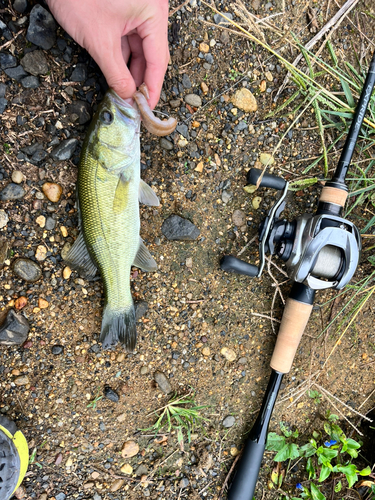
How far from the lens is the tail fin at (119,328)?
2.27 meters

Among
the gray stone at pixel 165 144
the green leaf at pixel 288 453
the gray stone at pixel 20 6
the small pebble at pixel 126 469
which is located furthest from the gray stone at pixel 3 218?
the green leaf at pixel 288 453

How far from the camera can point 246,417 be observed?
2789 millimetres

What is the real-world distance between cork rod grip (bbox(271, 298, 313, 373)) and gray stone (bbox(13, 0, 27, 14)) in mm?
2473

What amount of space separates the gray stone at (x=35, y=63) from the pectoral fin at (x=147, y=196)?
3.17 feet

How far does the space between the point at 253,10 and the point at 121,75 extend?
4.20ft

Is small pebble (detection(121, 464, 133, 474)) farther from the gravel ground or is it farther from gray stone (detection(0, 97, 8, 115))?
gray stone (detection(0, 97, 8, 115))

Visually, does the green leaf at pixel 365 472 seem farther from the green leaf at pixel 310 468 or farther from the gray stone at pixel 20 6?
the gray stone at pixel 20 6

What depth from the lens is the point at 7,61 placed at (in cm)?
222

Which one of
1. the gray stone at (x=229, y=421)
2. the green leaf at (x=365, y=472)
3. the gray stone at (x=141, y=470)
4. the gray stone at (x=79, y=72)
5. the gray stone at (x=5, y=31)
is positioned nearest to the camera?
the gray stone at (x=5, y=31)

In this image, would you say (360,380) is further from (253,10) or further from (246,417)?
(253,10)

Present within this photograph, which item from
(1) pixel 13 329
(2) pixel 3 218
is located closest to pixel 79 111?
(2) pixel 3 218

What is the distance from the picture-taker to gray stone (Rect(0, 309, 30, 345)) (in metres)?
2.31

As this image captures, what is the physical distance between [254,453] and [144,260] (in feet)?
5.17

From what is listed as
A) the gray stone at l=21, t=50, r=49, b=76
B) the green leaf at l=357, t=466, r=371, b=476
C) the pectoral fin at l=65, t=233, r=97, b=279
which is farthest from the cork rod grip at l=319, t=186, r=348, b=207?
the green leaf at l=357, t=466, r=371, b=476
